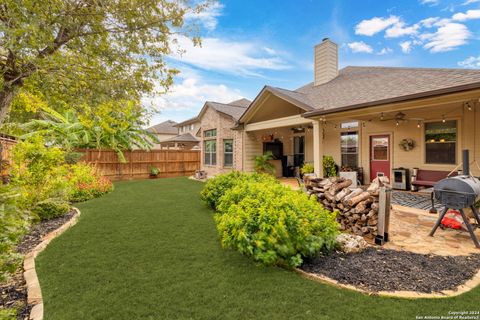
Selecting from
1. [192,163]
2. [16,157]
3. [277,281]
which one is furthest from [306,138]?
[16,157]

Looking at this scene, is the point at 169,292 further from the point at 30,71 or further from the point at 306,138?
the point at 306,138

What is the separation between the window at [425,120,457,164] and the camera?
26.1 feet

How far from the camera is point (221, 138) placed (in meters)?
13.1

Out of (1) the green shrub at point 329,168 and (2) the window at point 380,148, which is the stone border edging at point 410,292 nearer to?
(2) the window at point 380,148

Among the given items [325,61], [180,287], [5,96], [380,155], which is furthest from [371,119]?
[5,96]

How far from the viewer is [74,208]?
6859 mm

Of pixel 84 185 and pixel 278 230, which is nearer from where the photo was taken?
→ pixel 278 230

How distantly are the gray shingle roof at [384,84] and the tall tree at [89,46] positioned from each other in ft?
17.7

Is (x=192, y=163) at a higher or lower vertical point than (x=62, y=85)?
lower

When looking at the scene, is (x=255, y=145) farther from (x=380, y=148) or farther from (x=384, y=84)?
(x=384, y=84)

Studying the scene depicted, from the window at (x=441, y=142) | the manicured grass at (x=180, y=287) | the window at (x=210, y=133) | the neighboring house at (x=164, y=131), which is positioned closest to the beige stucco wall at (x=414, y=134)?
the window at (x=441, y=142)

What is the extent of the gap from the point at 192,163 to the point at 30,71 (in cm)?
1296

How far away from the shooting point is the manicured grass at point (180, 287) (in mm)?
2387

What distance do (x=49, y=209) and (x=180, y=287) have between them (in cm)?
496
